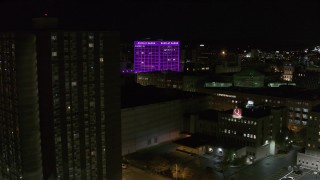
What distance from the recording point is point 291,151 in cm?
4900

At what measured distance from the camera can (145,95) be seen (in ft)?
188

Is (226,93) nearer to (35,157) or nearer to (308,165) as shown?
(308,165)

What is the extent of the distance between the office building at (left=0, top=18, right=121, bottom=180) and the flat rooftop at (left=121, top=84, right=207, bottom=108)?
13.9 metres

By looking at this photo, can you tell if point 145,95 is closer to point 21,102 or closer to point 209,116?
point 209,116

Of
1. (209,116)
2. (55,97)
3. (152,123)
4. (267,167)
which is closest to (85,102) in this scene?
(55,97)

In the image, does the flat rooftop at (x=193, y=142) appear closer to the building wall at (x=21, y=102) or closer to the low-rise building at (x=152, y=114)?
the low-rise building at (x=152, y=114)

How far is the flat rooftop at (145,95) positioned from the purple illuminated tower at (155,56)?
1221 inches

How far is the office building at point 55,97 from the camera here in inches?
1277

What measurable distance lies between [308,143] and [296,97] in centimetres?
1275

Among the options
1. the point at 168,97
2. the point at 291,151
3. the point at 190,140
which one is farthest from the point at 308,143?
the point at 168,97

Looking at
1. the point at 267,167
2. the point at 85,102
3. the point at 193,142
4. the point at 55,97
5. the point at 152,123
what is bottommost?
the point at 267,167

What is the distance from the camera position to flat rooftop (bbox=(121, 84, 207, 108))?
51094 mm

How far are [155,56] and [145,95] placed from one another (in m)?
41.1

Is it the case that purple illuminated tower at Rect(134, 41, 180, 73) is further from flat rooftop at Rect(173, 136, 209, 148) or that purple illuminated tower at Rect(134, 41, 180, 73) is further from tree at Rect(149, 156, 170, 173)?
tree at Rect(149, 156, 170, 173)
